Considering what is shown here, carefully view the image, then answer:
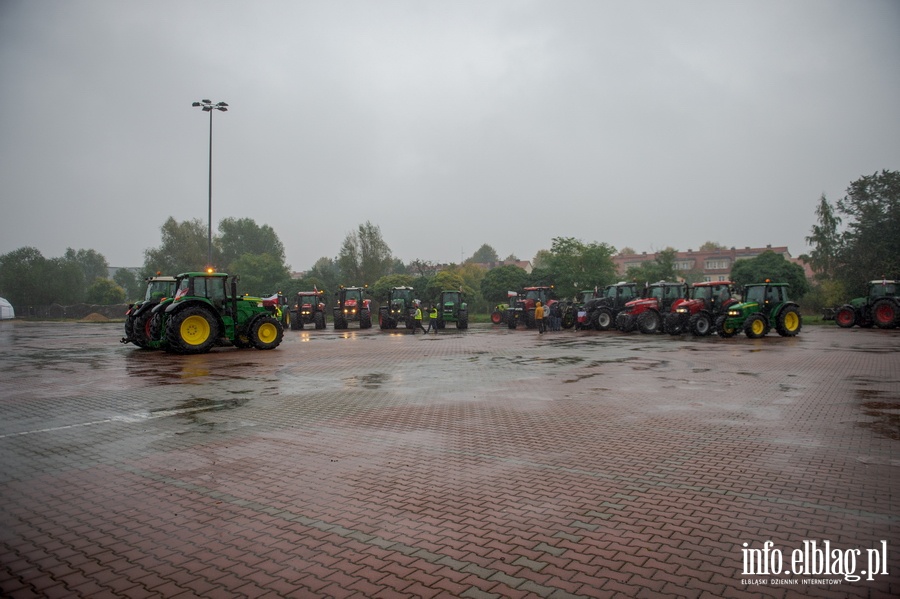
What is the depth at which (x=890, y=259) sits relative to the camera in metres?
39.6

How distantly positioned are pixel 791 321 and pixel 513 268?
3249 cm

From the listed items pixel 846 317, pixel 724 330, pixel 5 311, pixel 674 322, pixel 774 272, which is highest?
pixel 774 272

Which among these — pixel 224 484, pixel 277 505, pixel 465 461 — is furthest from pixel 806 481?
pixel 224 484

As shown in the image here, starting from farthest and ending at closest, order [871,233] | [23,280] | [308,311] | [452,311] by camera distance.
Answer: [23,280] < [871,233] < [308,311] < [452,311]

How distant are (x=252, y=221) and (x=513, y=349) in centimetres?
10265

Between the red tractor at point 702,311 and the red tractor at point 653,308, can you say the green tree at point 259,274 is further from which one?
the red tractor at point 702,311

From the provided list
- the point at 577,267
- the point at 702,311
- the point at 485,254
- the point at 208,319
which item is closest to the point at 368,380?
the point at 208,319

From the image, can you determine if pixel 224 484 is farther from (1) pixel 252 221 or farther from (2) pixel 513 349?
(1) pixel 252 221

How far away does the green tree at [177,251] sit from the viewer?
74.9 m

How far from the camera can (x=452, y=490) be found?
14.9 ft

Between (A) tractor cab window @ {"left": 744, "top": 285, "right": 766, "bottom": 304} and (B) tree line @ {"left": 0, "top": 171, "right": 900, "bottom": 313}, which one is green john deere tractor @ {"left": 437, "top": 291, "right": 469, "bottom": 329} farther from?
(A) tractor cab window @ {"left": 744, "top": 285, "right": 766, "bottom": 304}

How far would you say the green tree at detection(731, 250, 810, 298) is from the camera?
4262cm

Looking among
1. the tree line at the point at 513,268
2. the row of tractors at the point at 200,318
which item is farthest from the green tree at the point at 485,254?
the row of tractors at the point at 200,318

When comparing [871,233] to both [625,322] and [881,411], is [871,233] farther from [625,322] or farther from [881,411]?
[881,411]
